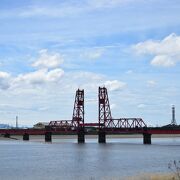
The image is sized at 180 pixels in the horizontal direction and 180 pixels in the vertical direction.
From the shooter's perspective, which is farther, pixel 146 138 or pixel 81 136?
pixel 81 136

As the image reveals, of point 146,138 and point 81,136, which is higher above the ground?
point 81,136

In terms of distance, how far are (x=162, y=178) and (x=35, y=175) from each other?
1939 cm

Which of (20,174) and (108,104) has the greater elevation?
(108,104)

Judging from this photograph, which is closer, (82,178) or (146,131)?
(82,178)

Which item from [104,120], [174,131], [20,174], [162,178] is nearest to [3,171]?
[20,174]

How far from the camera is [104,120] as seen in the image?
190 meters

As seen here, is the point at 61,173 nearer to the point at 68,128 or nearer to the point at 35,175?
the point at 35,175

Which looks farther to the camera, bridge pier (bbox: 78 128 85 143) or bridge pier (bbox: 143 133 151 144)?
bridge pier (bbox: 78 128 85 143)

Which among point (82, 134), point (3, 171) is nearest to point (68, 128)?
point (82, 134)

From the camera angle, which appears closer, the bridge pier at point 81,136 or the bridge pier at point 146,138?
the bridge pier at point 146,138

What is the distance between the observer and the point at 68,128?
19975 cm

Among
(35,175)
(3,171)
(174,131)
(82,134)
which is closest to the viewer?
(35,175)

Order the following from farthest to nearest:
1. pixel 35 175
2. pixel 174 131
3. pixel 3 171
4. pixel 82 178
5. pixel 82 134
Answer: pixel 82 134 → pixel 174 131 → pixel 3 171 → pixel 35 175 → pixel 82 178

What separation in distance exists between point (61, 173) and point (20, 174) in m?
4.96
